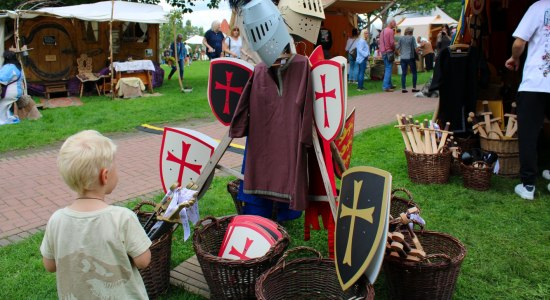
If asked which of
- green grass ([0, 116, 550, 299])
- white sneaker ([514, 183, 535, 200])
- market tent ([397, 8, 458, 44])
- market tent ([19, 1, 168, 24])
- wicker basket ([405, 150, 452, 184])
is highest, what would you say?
market tent ([397, 8, 458, 44])

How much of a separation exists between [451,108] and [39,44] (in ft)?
39.9

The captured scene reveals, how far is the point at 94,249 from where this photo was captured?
1944 millimetres

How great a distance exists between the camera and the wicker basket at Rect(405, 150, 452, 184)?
489 cm

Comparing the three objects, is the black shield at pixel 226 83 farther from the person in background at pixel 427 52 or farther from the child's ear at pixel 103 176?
the person in background at pixel 427 52

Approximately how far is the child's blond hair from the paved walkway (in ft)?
8.18

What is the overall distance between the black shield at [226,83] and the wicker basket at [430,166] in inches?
96.1

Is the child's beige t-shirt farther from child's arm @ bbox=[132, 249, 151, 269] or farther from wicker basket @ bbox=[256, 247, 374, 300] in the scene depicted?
wicker basket @ bbox=[256, 247, 374, 300]

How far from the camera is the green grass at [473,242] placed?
305 cm

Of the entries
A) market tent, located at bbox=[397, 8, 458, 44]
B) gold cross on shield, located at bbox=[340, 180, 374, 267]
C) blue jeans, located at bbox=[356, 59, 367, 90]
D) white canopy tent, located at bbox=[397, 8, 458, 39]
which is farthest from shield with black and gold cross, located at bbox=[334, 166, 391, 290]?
white canopy tent, located at bbox=[397, 8, 458, 39]

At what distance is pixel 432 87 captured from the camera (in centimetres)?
559

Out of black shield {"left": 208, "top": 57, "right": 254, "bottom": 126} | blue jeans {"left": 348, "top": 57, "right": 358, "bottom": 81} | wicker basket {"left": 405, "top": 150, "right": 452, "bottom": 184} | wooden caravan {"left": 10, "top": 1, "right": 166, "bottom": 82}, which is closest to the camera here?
black shield {"left": 208, "top": 57, "right": 254, "bottom": 126}

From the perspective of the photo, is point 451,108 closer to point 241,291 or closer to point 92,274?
point 241,291

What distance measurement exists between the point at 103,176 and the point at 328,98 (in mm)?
1426

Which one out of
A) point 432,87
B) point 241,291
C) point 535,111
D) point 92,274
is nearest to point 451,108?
point 432,87
